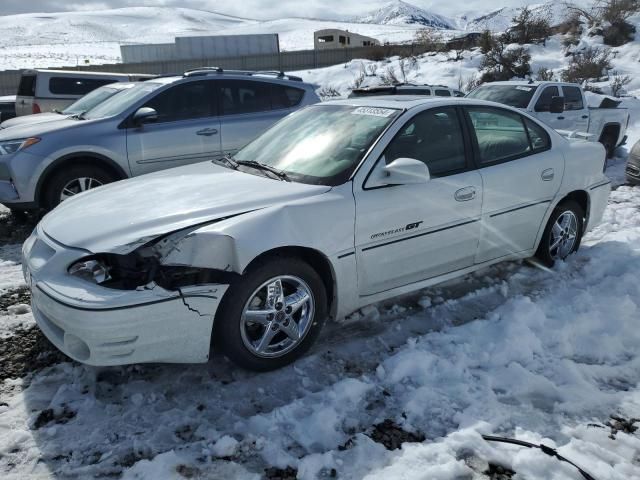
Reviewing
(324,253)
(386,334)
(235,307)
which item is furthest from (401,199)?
(235,307)

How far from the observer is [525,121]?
4.68m

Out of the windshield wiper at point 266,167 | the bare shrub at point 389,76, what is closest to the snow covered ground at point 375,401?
the windshield wiper at point 266,167

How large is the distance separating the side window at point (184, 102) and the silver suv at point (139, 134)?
1 centimetres

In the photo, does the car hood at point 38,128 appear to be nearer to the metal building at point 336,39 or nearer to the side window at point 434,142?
the side window at point 434,142

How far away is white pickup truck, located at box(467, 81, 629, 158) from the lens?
981cm

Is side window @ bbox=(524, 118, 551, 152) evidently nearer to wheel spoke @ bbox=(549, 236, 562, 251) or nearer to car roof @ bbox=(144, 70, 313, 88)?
wheel spoke @ bbox=(549, 236, 562, 251)

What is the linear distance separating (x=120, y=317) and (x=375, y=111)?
7.75ft

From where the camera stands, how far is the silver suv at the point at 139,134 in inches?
233

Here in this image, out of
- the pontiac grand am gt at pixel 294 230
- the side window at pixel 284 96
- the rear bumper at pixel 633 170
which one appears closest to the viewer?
the pontiac grand am gt at pixel 294 230

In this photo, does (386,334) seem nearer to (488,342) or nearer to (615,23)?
(488,342)

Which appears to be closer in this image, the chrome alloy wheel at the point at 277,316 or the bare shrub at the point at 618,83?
the chrome alloy wheel at the point at 277,316

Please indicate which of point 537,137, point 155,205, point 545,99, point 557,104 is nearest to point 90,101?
point 155,205

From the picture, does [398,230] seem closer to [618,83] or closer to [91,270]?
[91,270]

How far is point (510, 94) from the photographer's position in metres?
10.1
